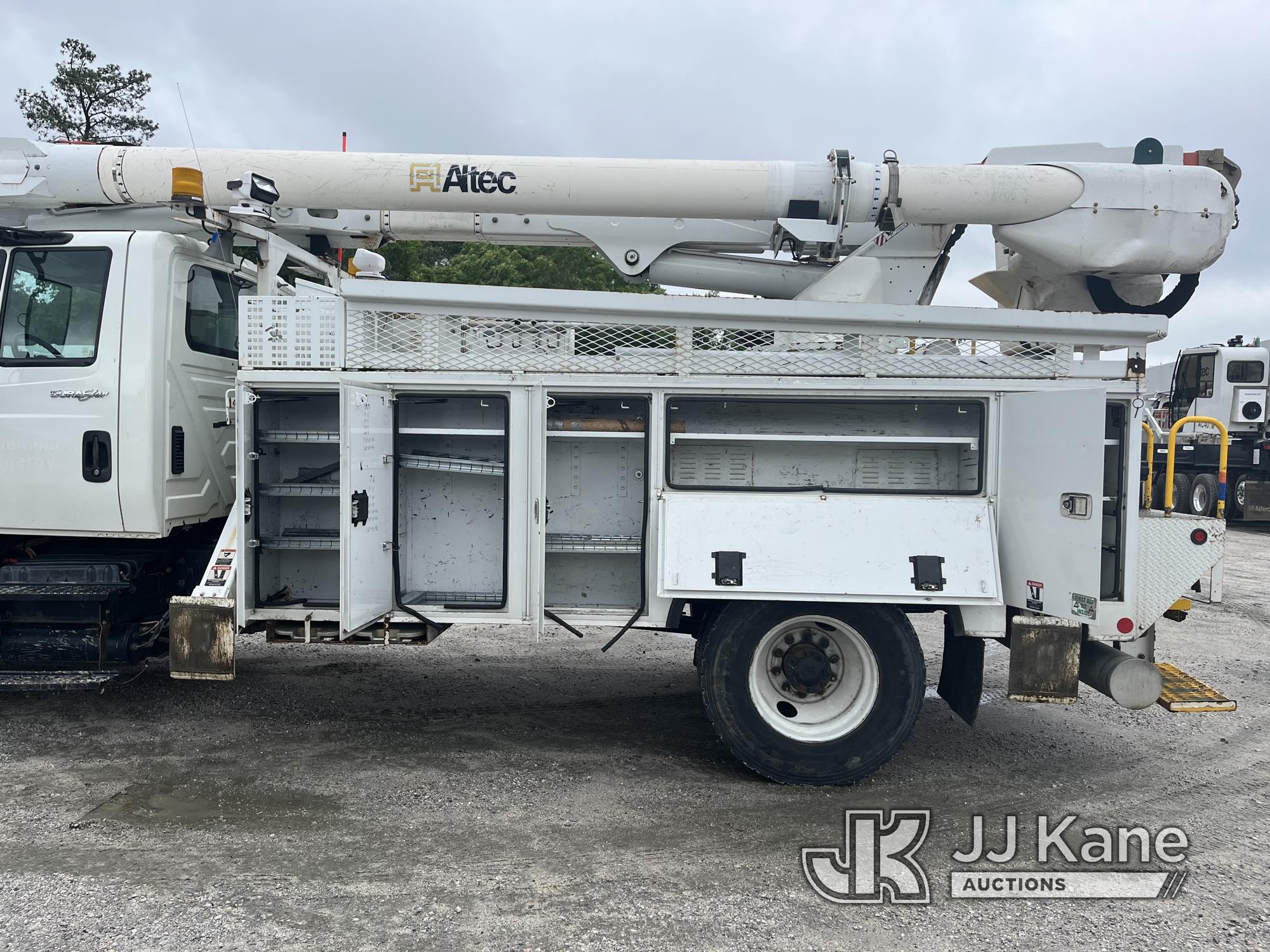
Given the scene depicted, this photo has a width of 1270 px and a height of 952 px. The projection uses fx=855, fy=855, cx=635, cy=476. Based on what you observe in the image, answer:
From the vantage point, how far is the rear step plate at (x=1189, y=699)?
4.10 metres

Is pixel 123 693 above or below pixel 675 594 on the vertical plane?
below

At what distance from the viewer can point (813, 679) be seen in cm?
423

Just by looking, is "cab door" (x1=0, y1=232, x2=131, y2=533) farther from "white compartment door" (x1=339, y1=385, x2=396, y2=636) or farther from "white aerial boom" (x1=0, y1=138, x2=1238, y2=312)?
"white compartment door" (x1=339, y1=385, x2=396, y2=636)

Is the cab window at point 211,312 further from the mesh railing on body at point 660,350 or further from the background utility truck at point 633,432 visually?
the mesh railing on body at point 660,350

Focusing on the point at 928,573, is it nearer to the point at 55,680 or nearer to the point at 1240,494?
the point at 55,680

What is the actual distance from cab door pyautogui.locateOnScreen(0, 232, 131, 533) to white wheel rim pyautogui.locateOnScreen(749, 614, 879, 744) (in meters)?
3.44

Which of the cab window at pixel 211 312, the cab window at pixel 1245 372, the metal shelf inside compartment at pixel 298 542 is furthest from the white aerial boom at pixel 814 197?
the cab window at pixel 1245 372

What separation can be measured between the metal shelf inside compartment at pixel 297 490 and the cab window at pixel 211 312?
94 cm

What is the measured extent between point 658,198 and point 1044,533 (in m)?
2.58

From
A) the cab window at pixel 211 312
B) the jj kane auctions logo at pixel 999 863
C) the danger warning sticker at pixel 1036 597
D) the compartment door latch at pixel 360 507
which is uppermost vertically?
the cab window at pixel 211 312

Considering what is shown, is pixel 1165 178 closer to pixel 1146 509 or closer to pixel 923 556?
pixel 1146 509

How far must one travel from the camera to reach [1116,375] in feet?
14.0

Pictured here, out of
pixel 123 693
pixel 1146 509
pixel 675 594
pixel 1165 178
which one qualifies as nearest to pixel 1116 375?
pixel 1146 509

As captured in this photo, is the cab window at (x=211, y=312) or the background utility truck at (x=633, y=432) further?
the cab window at (x=211, y=312)
